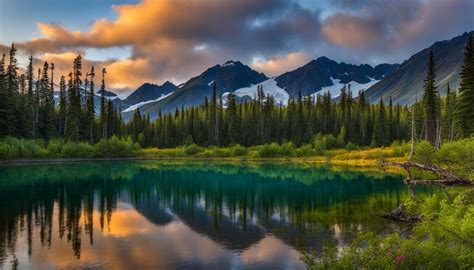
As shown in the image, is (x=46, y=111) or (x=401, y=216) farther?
(x=46, y=111)

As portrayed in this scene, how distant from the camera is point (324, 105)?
14662cm

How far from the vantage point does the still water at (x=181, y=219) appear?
23.8m

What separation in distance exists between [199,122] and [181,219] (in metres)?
115

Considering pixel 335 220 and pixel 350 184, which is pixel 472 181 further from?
pixel 350 184

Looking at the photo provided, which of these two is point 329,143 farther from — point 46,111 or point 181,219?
point 181,219

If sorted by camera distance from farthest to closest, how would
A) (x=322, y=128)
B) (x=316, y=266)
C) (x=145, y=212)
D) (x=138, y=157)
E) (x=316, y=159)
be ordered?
1. (x=322, y=128)
2. (x=138, y=157)
3. (x=316, y=159)
4. (x=145, y=212)
5. (x=316, y=266)

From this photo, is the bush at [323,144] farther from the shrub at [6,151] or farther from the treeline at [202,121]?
the shrub at [6,151]

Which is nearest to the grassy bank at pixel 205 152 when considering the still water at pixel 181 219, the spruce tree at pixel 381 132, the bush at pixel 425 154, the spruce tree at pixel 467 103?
the spruce tree at pixel 381 132

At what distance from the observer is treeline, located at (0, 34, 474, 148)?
4063 inches

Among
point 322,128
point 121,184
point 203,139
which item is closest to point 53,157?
point 121,184

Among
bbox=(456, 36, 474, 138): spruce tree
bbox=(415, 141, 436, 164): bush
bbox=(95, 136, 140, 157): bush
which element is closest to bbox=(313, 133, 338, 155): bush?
bbox=(95, 136, 140, 157): bush

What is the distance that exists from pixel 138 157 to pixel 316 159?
48.5 meters

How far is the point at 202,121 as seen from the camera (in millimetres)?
151875

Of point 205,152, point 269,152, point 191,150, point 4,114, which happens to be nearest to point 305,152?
point 269,152
